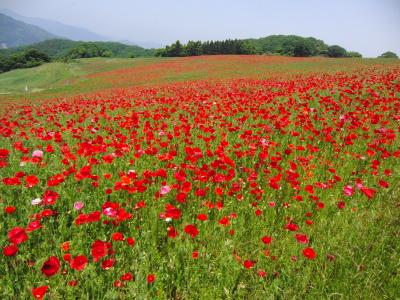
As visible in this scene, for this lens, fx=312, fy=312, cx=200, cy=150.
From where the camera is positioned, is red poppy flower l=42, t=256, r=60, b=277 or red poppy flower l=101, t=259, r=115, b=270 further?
red poppy flower l=101, t=259, r=115, b=270

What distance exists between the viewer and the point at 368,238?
3182 millimetres

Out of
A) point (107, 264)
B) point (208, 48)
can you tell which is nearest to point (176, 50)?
point (208, 48)

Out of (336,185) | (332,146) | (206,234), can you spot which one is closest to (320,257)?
(206,234)

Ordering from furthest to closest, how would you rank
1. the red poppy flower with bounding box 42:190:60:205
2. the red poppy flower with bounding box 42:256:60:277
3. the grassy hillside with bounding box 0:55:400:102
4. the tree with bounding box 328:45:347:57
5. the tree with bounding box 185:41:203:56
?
the tree with bounding box 328:45:347:57 < the tree with bounding box 185:41:203:56 < the grassy hillside with bounding box 0:55:400:102 < the red poppy flower with bounding box 42:190:60:205 < the red poppy flower with bounding box 42:256:60:277

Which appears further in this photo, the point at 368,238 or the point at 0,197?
the point at 0,197

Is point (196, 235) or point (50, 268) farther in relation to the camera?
point (196, 235)

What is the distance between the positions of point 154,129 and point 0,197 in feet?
11.2

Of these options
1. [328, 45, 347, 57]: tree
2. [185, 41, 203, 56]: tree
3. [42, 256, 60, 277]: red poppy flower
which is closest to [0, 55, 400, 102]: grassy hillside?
[42, 256, 60, 277]: red poppy flower

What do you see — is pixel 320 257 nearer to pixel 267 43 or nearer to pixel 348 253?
pixel 348 253

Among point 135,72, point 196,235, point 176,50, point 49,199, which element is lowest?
point 135,72

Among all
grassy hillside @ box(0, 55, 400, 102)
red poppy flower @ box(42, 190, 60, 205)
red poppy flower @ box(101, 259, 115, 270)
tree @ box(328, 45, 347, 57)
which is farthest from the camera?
tree @ box(328, 45, 347, 57)

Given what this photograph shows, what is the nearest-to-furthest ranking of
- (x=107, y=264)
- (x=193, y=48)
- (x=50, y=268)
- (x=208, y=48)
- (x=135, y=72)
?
(x=50, y=268), (x=107, y=264), (x=135, y=72), (x=193, y=48), (x=208, y=48)

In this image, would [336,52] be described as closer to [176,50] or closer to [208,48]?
[208,48]

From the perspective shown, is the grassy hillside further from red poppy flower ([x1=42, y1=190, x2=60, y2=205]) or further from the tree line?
the tree line
